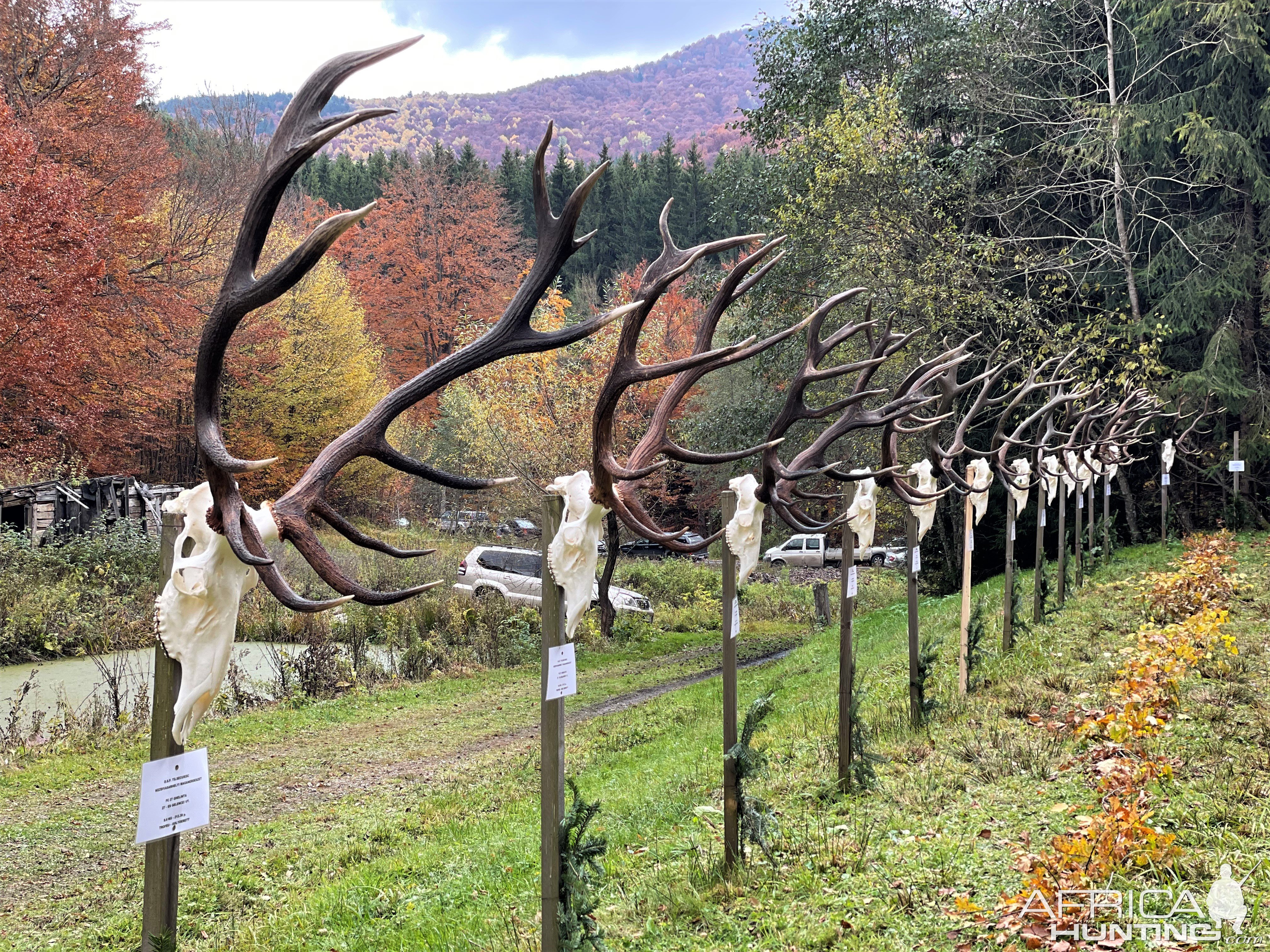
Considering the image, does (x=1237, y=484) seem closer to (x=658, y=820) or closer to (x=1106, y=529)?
(x=1106, y=529)

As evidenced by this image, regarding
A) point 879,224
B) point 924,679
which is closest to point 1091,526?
point 879,224

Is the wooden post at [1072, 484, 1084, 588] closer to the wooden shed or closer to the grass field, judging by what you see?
the grass field

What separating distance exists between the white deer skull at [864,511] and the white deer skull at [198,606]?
4.01 meters

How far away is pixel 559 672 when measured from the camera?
333 cm

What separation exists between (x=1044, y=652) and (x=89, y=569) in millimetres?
14673

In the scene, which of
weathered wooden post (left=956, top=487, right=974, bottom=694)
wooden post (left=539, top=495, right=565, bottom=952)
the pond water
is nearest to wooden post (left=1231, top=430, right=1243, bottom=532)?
weathered wooden post (left=956, top=487, right=974, bottom=694)

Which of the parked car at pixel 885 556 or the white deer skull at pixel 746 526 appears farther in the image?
the parked car at pixel 885 556

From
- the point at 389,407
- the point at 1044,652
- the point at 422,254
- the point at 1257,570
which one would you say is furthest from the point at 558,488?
the point at 422,254

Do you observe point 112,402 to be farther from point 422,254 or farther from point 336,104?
point 336,104

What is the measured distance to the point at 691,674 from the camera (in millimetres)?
13016

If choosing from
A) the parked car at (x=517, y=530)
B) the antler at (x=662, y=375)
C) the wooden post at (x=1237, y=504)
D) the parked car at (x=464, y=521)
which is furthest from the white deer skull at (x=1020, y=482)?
the parked car at (x=464, y=521)

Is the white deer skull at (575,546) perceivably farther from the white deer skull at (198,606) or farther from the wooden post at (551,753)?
the white deer skull at (198,606)

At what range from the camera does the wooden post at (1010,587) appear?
846 centimetres

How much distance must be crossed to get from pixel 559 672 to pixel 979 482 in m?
5.87
